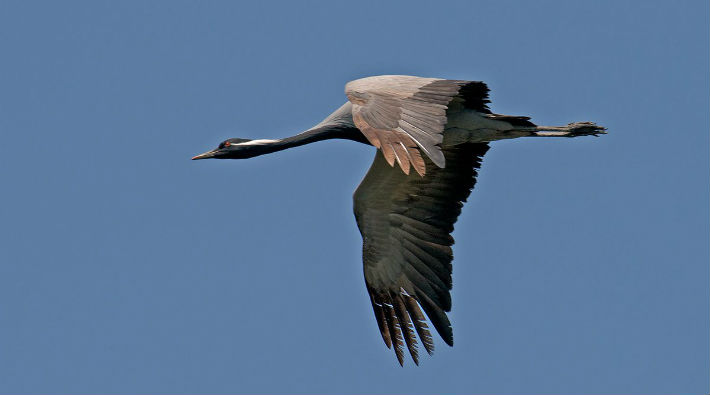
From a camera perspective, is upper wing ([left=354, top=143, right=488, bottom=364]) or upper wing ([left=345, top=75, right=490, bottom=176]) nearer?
upper wing ([left=345, top=75, right=490, bottom=176])

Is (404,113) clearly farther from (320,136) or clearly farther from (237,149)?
(237,149)

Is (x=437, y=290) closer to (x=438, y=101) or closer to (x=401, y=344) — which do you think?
(x=401, y=344)

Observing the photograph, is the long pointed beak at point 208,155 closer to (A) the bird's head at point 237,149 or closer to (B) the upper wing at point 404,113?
(A) the bird's head at point 237,149

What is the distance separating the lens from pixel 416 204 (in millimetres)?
14531

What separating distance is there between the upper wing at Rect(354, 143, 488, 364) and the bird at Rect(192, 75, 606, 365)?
0.01 meters

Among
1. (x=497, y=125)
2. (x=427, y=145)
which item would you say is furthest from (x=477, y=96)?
(x=427, y=145)

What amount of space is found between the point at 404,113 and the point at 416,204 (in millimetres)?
3358

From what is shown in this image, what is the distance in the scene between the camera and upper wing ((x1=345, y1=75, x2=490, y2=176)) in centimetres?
1072

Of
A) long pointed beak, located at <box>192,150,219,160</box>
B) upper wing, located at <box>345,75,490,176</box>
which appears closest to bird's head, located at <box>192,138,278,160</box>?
long pointed beak, located at <box>192,150,219,160</box>

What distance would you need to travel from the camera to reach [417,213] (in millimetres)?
14523

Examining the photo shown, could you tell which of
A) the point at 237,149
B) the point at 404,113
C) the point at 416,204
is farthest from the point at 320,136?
the point at 404,113

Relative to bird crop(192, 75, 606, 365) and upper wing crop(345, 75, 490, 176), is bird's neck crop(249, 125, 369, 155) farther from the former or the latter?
upper wing crop(345, 75, 490, 176)

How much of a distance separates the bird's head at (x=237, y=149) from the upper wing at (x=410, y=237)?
137 centimetres

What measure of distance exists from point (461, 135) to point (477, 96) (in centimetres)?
50
